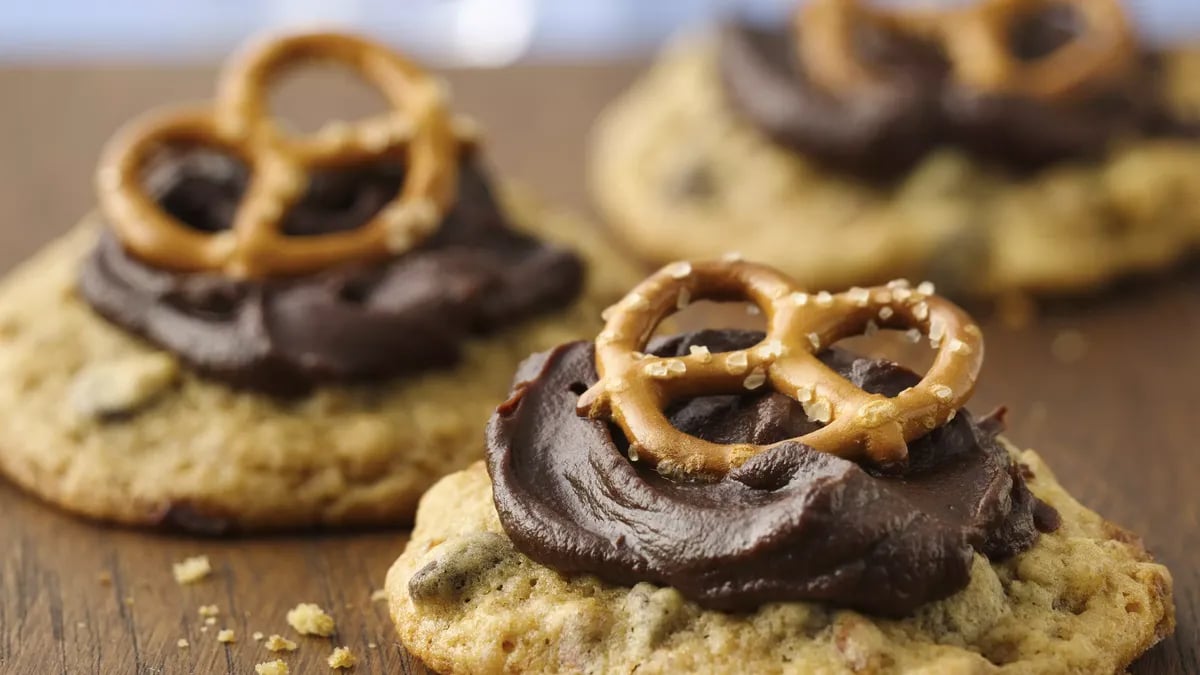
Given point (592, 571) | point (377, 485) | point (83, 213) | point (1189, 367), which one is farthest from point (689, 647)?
point (83, 213)

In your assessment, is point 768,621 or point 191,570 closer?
point 768,621

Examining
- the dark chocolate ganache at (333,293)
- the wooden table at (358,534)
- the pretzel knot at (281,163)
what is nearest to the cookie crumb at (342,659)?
the wooden table at (358,534)

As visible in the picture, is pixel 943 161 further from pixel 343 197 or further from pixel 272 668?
pixel 272 668

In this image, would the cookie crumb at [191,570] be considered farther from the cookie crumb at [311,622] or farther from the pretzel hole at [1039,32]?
the pretzel hole at [1039,32]

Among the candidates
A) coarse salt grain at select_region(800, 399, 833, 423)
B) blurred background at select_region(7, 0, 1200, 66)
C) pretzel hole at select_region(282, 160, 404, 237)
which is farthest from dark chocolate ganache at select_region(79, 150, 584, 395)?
blurred background at select_region(7, 0, 1200, 66)

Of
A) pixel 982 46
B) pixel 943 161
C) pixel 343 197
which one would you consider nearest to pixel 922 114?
pixel 943 161

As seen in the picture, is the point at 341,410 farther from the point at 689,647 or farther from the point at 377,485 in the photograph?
the point at 689,647
